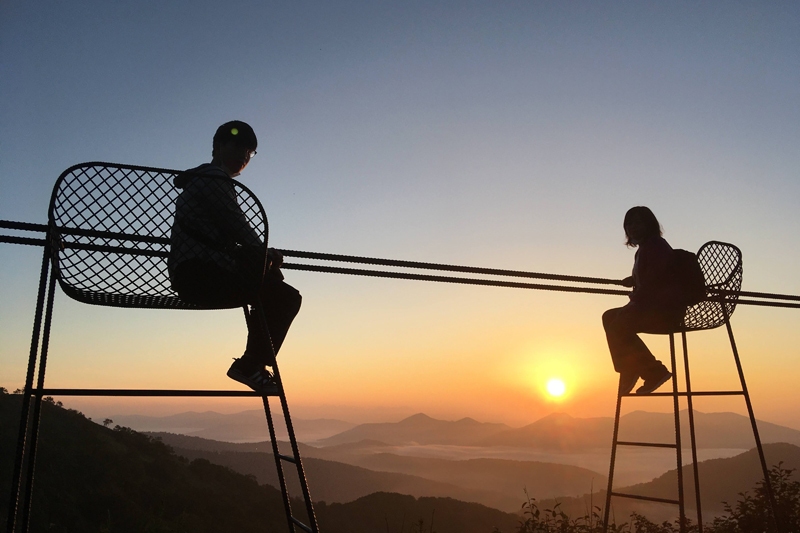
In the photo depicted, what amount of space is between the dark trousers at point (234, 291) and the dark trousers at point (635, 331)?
6.95 feet

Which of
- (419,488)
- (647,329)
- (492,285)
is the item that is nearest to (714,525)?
(647,329)

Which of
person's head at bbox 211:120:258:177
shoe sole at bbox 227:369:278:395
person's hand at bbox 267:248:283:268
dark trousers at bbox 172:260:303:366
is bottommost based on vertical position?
shoe sole at bbox 227:369:278:395

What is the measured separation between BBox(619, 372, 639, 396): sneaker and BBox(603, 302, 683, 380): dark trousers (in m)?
0.03

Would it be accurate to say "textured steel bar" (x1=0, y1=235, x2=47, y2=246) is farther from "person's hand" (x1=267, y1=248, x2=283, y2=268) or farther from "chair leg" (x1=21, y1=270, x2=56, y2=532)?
"person's hand" (x1=267, y1=248, x2=283, y2=268)

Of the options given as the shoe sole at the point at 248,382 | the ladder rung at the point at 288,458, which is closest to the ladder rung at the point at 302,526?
the ladder rung at the point at 288,458

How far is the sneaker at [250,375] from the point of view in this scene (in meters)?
2.05

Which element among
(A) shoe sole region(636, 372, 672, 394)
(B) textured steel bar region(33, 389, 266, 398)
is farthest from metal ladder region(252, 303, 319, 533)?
(A) shoe sole region(636, 372, 672, 394)

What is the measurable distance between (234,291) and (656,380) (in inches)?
101

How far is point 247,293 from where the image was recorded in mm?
1920

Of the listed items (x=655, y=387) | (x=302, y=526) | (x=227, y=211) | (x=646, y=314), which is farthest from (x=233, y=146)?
(x=655, y=387)

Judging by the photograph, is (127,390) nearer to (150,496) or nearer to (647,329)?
(647,329)

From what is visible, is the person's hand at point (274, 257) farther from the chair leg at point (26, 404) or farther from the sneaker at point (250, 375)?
the chair leg at point (26, 404)

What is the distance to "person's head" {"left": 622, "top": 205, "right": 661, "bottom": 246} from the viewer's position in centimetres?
338

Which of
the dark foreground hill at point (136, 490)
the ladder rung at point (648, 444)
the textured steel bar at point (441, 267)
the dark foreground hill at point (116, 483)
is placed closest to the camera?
the textured steel bar at point (441, 267)
